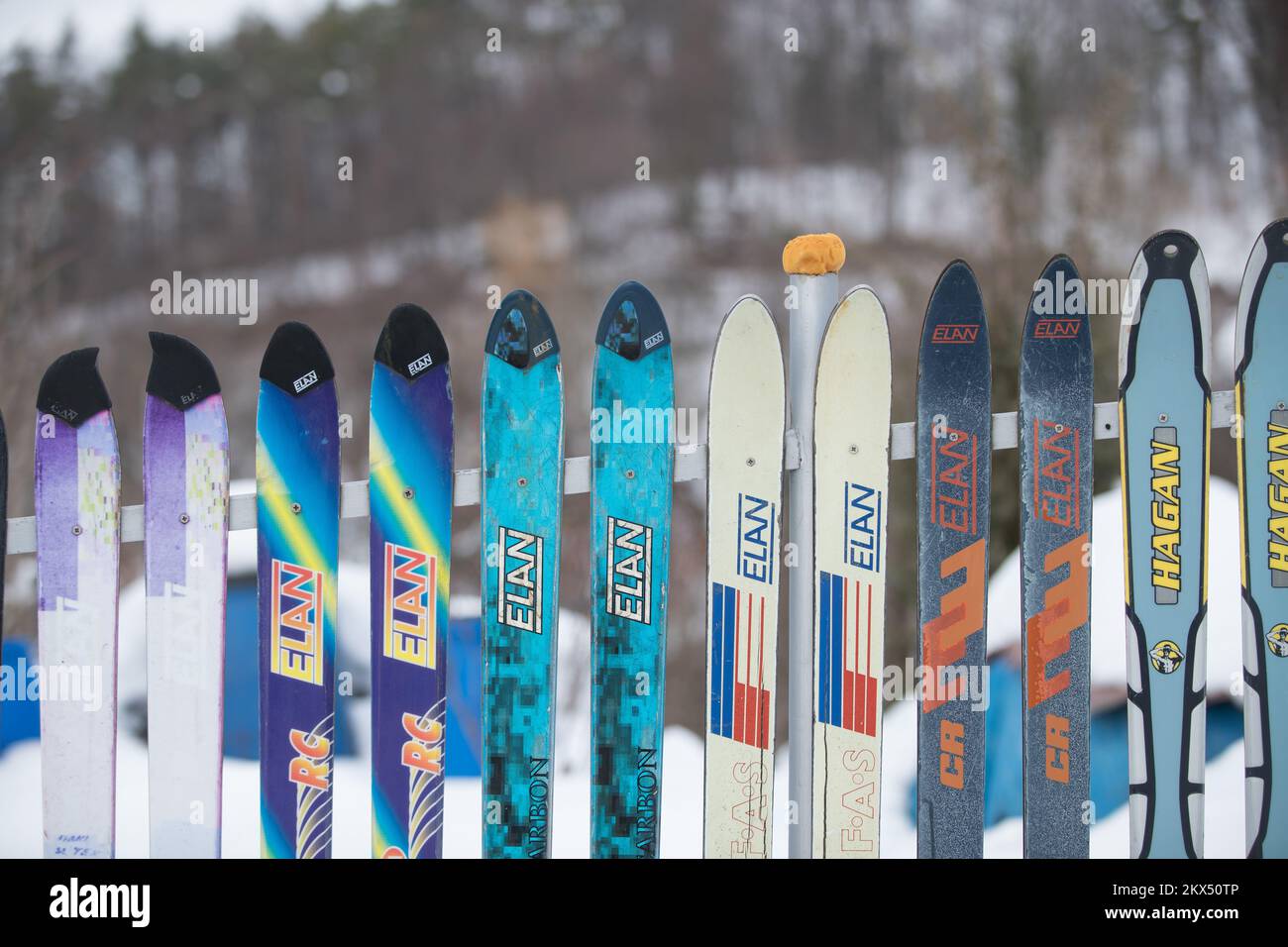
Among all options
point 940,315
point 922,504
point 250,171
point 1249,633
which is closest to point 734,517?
point 922,504

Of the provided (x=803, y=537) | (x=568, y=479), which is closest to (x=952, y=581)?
(x=803, y=537)

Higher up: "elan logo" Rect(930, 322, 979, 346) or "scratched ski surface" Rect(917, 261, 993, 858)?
"elan logo" Rect(930, 322, 979, 346)

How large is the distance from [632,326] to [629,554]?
0.50 metres

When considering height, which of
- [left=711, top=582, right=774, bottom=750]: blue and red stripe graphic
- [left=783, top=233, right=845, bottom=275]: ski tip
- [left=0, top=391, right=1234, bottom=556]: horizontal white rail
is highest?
[left=783, top=233, right=845, bottom=275]: ski tip

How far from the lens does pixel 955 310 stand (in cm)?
248

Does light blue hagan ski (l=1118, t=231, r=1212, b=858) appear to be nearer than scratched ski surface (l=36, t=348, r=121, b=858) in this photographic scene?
No

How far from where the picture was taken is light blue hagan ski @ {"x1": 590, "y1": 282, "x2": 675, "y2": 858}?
234cm

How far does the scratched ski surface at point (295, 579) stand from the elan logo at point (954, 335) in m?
1.35

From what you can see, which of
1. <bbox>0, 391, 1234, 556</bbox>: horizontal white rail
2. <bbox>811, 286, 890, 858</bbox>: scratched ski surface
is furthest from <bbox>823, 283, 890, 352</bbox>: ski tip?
<bbox>0, 391, 1234, 556</bbox>: horizontal white rail

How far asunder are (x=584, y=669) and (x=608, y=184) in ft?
31.1

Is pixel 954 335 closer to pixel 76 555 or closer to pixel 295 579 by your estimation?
pixel 295 579

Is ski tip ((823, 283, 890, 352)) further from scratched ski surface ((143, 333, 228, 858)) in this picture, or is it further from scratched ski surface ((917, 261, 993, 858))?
scratched ski surface ((143, 333, 228, 858))

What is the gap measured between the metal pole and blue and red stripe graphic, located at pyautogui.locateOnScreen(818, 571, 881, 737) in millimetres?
30

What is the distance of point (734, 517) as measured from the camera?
238cm
